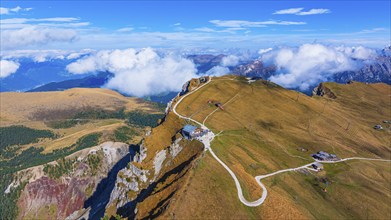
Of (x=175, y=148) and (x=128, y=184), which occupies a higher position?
(x=175, y=148)

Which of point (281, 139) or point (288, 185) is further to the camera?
point (281, 139)

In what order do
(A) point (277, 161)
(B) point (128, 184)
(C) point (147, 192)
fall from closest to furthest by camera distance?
(C) point (147, 192) < (A) point (277, 161) < (B) point (128, 184)

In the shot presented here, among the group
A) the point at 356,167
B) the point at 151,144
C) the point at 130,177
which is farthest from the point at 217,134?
the point at 356,167

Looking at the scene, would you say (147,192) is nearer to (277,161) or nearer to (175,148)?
(175,148)

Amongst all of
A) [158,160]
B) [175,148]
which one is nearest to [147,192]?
[158,160]

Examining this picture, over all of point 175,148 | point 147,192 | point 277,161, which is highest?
point 175,148

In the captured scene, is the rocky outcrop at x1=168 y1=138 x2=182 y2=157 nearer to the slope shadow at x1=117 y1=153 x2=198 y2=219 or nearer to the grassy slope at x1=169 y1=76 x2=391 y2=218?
the slope shadow at x1=117 y1=153 x2=198 y2=219

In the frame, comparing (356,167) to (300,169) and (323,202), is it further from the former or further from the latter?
(323,202)

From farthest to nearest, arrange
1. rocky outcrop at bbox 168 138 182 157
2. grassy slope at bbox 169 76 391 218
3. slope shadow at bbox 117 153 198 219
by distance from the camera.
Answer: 1. rocky outcrop at bbox 168 138 182 157
2. slope shadow at bbox 117 153 198 219
3. grassy slope at bbox 169 76 391 218

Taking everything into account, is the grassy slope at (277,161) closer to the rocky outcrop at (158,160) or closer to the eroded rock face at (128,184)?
the rocky outcrop at (158,160)

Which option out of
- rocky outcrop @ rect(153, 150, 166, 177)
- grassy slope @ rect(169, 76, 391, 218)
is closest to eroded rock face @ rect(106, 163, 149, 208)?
rocky outcrop @ rect(153, 150, 166, 177)

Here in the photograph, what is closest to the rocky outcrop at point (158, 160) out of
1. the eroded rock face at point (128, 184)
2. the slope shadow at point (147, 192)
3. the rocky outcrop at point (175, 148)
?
the rocky outcrop at point (175, 148)
